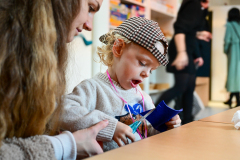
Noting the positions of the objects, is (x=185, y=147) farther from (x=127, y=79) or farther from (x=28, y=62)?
(x=127, y=79)

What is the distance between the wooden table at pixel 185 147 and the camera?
0.45 metres

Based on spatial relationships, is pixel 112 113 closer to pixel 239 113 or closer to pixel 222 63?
pixel 239 113

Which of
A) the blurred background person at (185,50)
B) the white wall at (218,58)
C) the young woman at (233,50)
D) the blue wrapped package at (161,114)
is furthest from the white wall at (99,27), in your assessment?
the white wall at (218,58)

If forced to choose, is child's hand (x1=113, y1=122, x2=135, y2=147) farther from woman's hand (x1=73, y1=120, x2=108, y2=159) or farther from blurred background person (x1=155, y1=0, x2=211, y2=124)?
blurred background person (x1=155, y1=0, x2=211, y2=124)

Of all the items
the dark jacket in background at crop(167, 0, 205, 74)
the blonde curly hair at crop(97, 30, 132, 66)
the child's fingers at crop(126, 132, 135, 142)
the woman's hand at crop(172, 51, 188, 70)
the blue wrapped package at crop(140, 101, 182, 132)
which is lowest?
the child's fingers at crop(126, 132, 135, 142)

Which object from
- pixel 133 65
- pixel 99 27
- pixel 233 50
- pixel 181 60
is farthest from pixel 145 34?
pixel 233 50

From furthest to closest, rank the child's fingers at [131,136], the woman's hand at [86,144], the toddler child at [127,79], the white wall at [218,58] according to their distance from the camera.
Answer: the white wall at [218,58] < the toddler child at [127,79] < the child's fingers at [131,136] < the woman's hand at [86,144]

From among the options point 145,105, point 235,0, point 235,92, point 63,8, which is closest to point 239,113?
point 145,105

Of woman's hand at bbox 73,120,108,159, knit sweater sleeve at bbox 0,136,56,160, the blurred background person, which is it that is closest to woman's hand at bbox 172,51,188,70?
the blurred background person

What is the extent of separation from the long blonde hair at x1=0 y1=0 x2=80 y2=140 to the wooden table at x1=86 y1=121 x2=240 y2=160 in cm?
20

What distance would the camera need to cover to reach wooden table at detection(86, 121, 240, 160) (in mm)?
450

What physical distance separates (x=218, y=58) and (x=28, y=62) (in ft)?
17.1

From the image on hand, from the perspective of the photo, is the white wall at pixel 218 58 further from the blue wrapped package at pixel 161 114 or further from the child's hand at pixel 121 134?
the child's hand at pixel 121 134

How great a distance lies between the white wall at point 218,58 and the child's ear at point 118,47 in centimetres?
456
